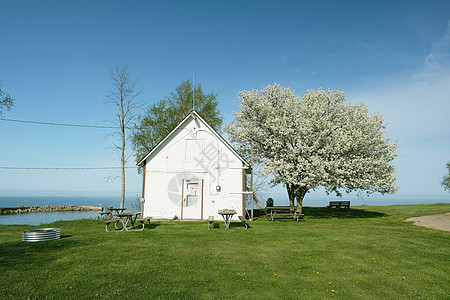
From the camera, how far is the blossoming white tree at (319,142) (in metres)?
20.4

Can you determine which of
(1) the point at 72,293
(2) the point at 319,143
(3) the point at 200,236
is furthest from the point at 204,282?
(2) the point at 319,143

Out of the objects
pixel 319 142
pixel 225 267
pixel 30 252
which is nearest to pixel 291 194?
pixel 319 142

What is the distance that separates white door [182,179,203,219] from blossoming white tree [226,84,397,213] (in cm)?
594

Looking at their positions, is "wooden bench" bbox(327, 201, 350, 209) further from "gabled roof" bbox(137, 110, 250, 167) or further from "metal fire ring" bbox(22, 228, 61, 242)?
"metal fire ring" bbox(22, 228, 61, 242)

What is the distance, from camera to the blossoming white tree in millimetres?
20375

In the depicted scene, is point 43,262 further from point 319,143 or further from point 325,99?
point 325,99

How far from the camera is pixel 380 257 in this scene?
9195 mm

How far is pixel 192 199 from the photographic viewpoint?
19.2 m

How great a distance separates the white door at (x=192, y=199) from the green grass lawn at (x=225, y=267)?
20.4ft

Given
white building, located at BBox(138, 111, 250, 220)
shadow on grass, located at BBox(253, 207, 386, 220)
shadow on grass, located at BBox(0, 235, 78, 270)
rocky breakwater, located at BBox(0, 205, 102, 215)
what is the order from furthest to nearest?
rocky breakwater, located at BBox(0, 205, 102, 215)
shadow on grass, located at BBox(253, 207, 386, 220)
white building, located at BBox(138, 111, 250, 220)
shadow on grass, located at BBox(0, 235, 78, 270)

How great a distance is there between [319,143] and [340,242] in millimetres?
11338

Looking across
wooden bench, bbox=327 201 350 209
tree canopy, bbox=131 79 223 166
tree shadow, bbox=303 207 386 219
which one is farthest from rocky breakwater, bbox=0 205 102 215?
wooden bench, bbox=327 201 350 209

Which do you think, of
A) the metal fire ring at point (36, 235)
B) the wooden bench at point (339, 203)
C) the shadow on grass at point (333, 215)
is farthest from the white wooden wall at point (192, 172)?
the wooden bench at point (339, 203)

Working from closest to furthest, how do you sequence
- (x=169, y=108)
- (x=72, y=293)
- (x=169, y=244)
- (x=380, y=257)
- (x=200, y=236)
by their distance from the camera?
(x=72, y=293), (x=380, y=257), (x=169, y=244), (x=200, y=236), (x=169, y=108)
